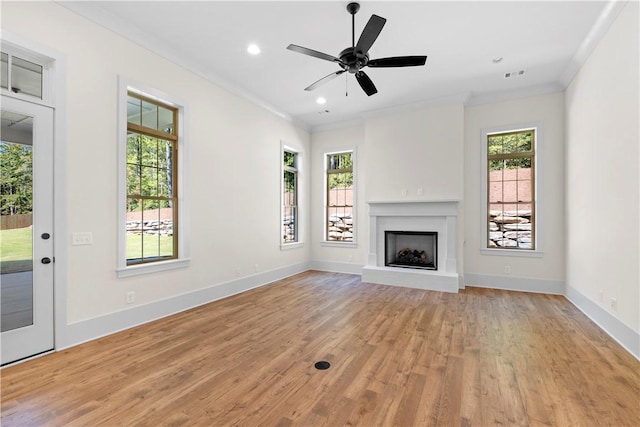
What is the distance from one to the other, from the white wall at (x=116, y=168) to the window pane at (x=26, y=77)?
0.22 m

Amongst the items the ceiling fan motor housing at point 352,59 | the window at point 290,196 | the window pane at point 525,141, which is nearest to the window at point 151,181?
the ceiling fan motor housing at point 352,59

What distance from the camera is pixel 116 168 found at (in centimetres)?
325

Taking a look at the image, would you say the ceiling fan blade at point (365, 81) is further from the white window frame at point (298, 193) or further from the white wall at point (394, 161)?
the white window frame at point (298, 193)

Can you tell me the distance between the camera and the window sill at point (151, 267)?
10.8 feet

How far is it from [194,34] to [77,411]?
379cm

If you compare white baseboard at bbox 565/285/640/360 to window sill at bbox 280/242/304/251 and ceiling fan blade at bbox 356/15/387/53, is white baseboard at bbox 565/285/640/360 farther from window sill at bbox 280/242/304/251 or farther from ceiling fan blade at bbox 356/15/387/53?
window sill at bbox 280/242/304/251

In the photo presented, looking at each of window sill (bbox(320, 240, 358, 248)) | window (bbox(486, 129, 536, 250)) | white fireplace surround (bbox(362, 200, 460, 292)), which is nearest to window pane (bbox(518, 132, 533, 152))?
window (bbox(486, 129, 536, 250))

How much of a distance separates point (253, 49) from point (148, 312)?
3569 mm

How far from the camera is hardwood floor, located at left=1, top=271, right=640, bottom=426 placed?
1.88 metres

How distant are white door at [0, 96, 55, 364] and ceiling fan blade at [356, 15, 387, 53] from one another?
3.05 meters

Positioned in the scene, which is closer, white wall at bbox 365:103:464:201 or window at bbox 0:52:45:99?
window at bbox 0:52:45:99

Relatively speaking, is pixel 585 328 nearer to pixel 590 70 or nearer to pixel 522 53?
pixel 590 70

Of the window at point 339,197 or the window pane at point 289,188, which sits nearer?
the window pane at point 289,188

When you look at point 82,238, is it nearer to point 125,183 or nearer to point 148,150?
point 125,183
